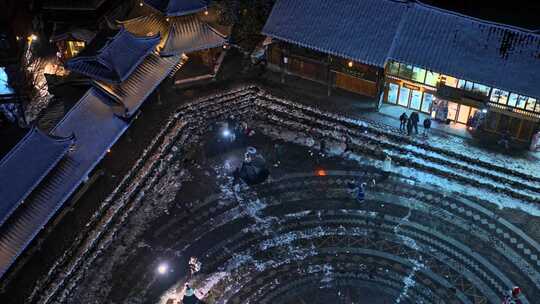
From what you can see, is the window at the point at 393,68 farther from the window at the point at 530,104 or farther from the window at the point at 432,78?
the window at the point at 530,104

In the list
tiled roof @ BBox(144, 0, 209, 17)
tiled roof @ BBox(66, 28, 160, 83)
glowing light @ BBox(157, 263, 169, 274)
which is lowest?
glowing light @ BBox(157, 263, 169, 274)

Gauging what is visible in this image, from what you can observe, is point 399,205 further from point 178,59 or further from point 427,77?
point 178,59

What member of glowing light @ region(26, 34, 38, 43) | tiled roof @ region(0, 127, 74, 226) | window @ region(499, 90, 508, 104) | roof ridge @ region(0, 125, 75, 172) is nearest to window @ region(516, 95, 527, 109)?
window @ region(499, 90, 508, 104)

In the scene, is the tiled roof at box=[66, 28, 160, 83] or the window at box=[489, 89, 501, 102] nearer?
the window at box=[489, 89, 501, 102]

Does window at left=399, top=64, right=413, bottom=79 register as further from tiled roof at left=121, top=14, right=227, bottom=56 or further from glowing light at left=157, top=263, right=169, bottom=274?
glowing light at left=157, top=263, right=169, bottom=274

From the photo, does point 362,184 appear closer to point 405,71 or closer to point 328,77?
point 405,71

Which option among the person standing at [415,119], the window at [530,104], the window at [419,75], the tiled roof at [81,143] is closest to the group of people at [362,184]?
the person standing at [415,119]
